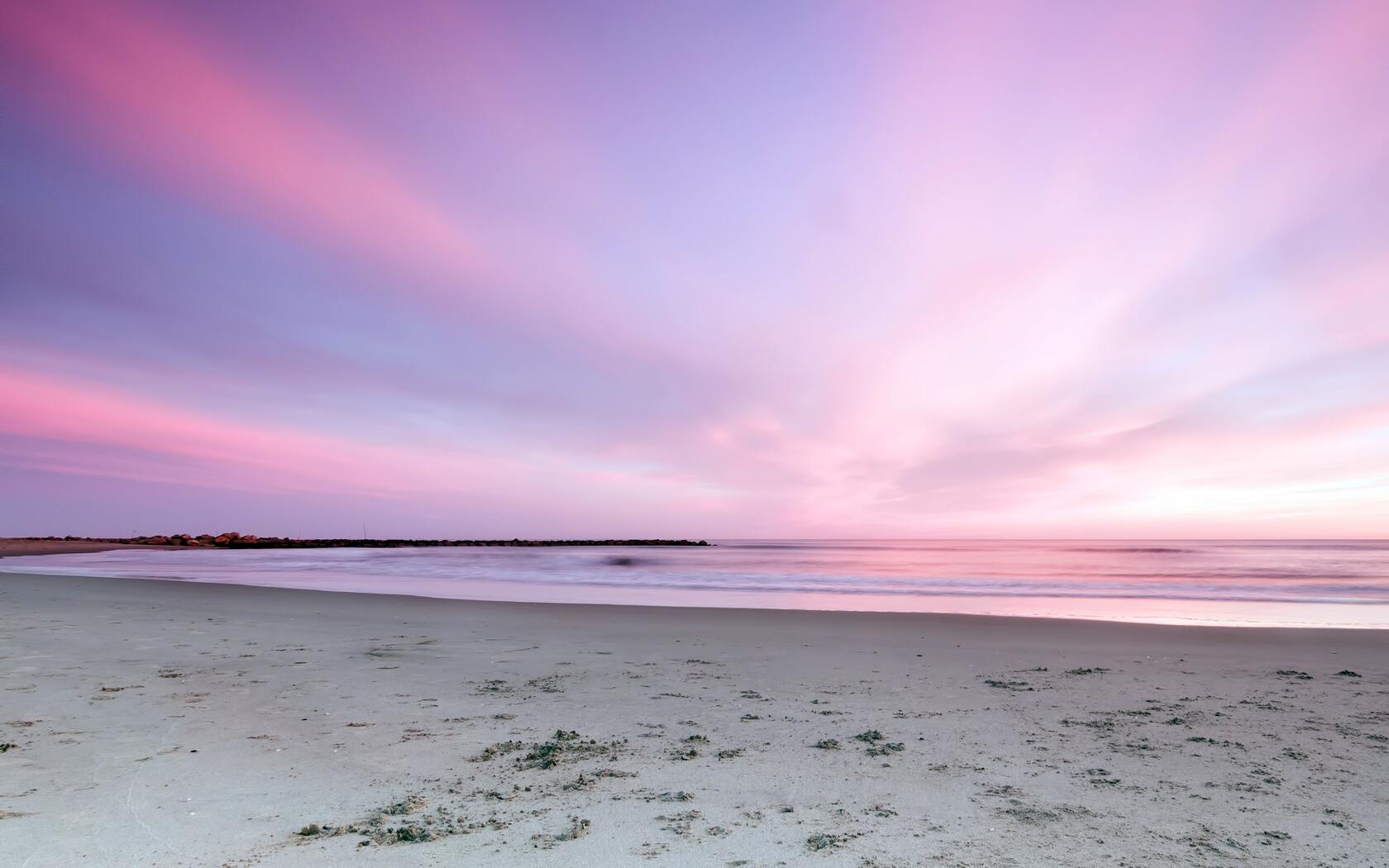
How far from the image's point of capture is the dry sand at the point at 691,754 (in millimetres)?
3326

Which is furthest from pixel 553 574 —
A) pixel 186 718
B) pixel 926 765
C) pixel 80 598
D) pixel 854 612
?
pixel 926 765

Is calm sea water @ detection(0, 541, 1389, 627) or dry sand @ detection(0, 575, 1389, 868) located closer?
dry sand @ detection(0, 575, 1389, 868)

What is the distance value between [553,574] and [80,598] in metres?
16.6

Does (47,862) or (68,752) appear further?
(68,752)

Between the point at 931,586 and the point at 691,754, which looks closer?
the point at 691,754

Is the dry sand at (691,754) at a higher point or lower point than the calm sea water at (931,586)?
higher

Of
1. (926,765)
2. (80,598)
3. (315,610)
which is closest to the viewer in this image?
(926,765)

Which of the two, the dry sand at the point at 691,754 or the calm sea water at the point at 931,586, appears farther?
the calm sea water at the point at 931,586

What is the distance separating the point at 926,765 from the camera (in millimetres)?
4457

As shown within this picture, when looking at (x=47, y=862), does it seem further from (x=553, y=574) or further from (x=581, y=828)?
(x=553, y=574)

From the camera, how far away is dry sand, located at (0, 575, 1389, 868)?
3326 millimetres

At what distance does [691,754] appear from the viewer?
4.68 m

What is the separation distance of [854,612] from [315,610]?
10102 millimetres

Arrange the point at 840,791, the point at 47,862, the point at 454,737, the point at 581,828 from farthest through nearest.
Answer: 1. the point at 454,737
2. the point at 840,791
3. the point at 581,828
4. the point at 47,862
